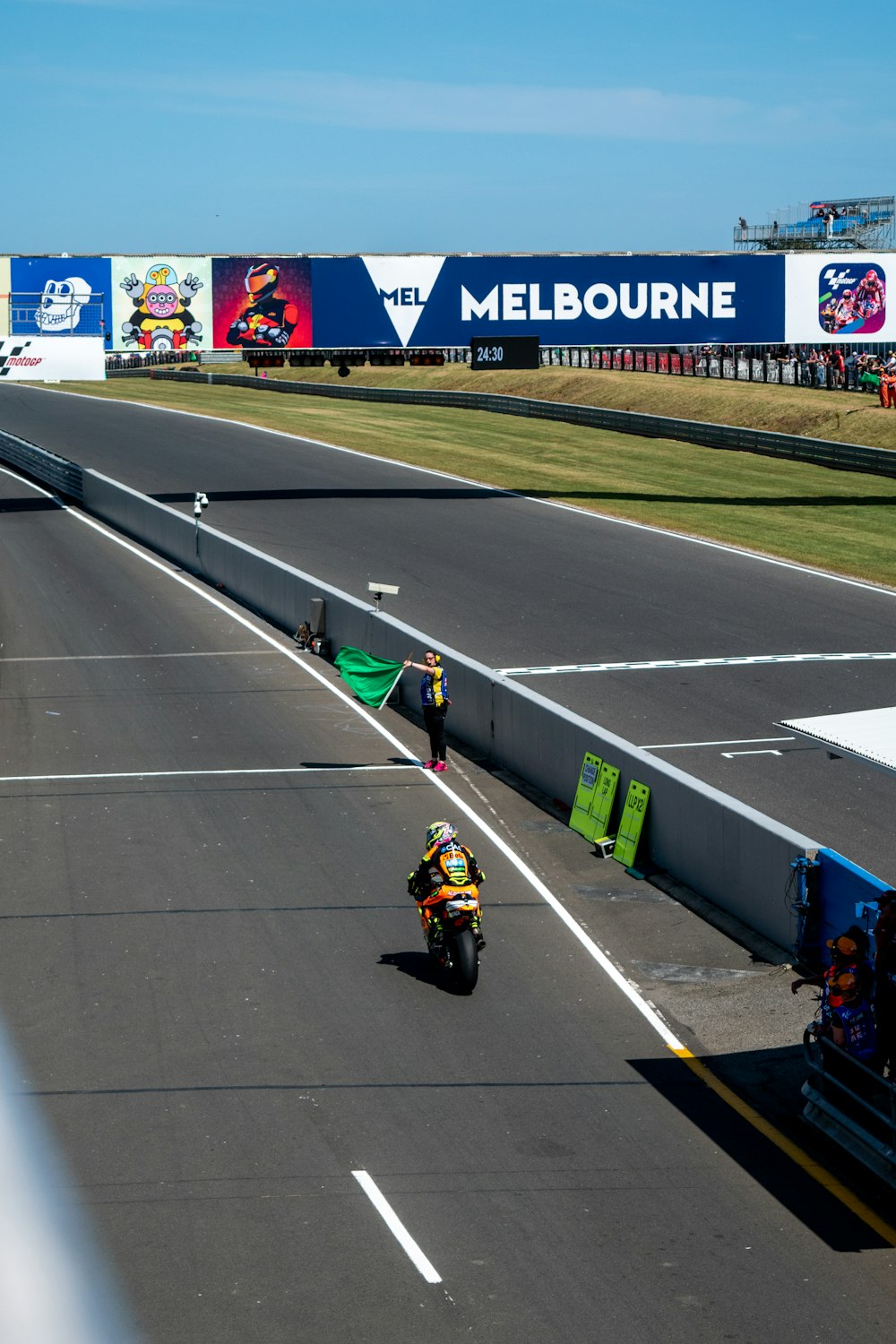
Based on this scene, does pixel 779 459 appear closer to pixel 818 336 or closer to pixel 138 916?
pixel 818 336

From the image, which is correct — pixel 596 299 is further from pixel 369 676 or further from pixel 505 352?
pixel 369 676

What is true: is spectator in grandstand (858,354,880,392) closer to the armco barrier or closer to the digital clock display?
the digital clock display

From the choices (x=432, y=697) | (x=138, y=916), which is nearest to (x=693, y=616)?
(x=432, y=697)

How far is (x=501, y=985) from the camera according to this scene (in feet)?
44.4

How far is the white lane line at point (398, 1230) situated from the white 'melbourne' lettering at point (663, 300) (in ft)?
129

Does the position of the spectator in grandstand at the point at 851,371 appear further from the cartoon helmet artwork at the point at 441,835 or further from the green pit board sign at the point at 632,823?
the cartoon helmet artwork at the point at 441,835

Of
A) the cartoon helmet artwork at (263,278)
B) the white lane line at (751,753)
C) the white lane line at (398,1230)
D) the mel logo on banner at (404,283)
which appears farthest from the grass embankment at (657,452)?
the white lane line at (398,1230)

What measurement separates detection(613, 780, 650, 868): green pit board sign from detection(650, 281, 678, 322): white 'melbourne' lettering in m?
31.4

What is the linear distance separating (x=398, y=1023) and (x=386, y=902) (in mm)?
3116

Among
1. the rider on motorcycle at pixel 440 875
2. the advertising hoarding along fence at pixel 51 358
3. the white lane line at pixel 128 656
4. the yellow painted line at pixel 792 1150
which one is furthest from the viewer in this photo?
the advertising hoarding along fence at pixel 51 358

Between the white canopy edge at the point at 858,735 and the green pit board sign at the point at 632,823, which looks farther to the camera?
the green pit board sign at the point at 632,823

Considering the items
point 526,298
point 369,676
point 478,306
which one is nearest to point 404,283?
point 478,306

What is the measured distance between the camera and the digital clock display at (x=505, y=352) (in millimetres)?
44906

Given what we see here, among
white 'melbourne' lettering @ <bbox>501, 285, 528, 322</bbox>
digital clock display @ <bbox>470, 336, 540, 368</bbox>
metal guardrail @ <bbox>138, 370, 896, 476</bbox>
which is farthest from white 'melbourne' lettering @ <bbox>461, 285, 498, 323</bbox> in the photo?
metal guardrail @ <bbox>138, 370, 896, 476</bbox>
